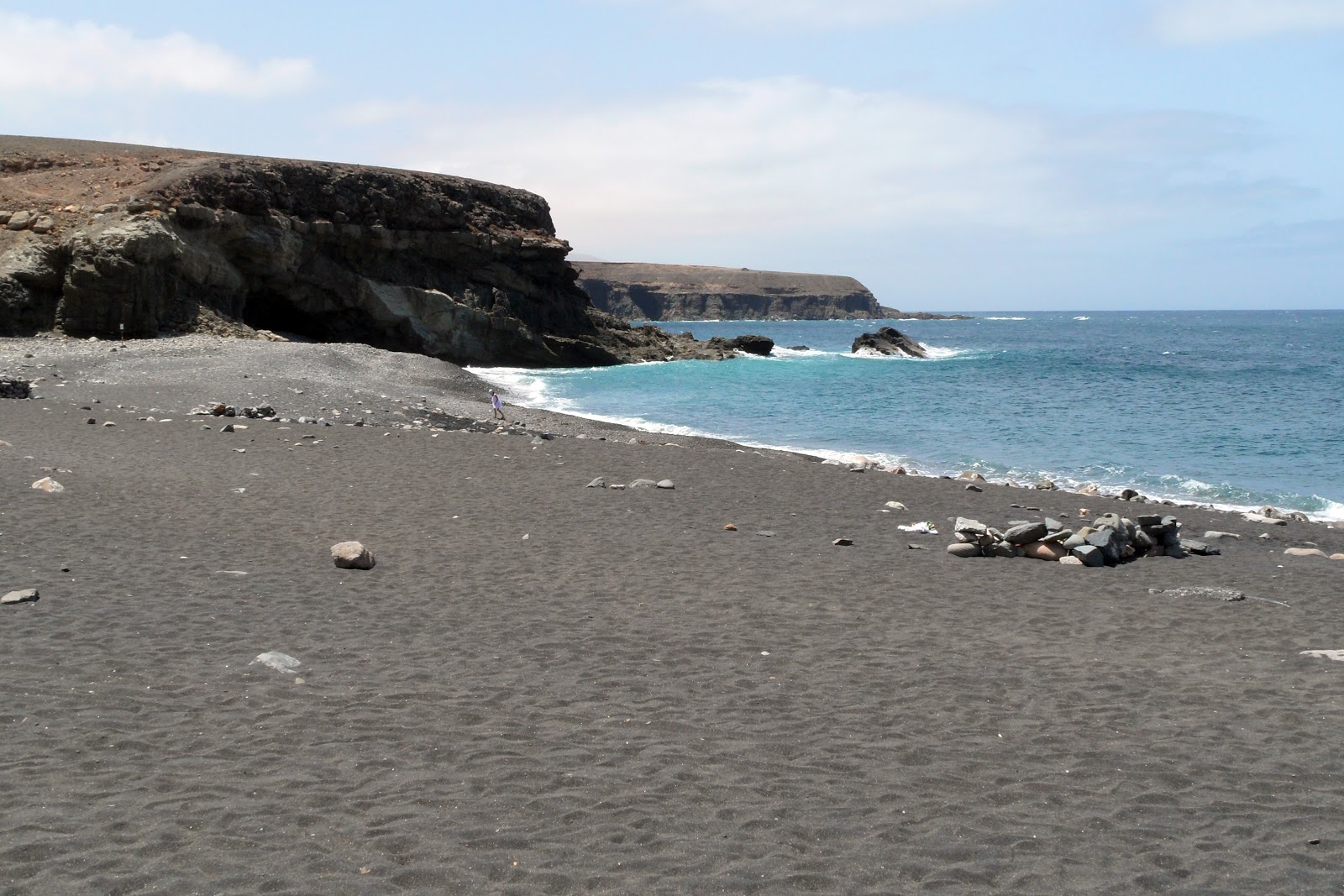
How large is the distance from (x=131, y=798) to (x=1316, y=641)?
325 inches

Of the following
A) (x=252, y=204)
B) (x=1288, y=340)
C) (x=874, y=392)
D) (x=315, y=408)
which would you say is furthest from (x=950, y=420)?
(x=1288, y=340)

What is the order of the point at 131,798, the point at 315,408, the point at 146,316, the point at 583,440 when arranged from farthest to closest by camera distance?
the point at 146,316, the point at 315,408, the point at 583,440, the point at 131,798

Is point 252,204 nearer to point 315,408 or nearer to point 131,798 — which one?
point 315,408

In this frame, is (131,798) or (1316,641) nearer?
(131,798)

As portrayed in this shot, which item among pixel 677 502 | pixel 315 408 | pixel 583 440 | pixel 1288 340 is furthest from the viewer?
pixel 1288 340

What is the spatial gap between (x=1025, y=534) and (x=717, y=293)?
165 meters

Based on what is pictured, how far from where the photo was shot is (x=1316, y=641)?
7.91 m

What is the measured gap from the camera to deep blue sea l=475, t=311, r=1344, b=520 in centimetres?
2125

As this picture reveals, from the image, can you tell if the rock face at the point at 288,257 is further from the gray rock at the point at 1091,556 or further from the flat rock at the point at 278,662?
the gray rock at the point at 1091,556

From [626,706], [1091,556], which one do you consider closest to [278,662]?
[626,706]

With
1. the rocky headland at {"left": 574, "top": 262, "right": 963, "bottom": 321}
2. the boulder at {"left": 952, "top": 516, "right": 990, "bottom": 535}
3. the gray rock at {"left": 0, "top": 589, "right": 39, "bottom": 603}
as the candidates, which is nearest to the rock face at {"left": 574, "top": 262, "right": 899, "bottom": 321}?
the rocky headland at {"left": 574, "top": 262, "right": 963, "bottom": 321}

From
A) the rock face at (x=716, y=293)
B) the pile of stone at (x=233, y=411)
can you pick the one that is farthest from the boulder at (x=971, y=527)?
the rock face at (x=716, y=293)

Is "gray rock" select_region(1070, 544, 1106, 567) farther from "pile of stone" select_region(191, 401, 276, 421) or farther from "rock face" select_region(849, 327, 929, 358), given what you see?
"rock face" select_region(849, 327, 929, 358)

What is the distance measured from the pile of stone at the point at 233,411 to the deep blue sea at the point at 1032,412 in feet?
33.6
